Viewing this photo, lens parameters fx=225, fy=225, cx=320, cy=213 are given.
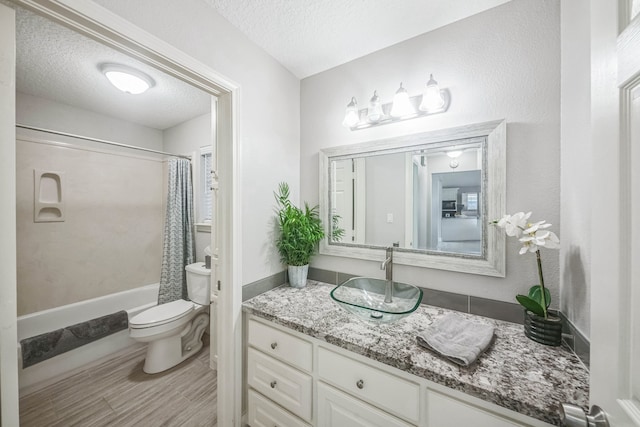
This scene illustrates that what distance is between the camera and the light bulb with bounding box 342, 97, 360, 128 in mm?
1525

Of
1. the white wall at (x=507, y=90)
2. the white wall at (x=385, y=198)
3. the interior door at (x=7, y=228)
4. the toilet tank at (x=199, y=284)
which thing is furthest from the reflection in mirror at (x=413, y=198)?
the interior door at (x=7, y=228)

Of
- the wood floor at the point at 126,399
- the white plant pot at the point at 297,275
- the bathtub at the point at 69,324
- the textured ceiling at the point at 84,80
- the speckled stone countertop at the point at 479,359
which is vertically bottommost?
the wood floor at the point at 126,399

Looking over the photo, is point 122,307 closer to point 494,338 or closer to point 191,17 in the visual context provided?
point 191,17

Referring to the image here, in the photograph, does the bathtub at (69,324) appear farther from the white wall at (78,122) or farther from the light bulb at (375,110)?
the light bulb at (375,110)

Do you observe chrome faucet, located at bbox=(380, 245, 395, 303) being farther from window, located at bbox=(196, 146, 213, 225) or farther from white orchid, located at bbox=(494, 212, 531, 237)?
window, located at bbox=(196, 146, 213, 225)

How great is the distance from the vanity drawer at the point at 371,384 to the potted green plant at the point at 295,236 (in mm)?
615

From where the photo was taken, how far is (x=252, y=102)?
4.80ft

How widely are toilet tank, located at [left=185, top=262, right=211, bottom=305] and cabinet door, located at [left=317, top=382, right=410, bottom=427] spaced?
62.8 inches

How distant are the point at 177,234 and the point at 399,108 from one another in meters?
2.50

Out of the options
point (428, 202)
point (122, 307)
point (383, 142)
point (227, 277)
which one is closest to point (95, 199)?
point (122, 307)

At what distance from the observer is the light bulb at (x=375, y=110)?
144 centimetres

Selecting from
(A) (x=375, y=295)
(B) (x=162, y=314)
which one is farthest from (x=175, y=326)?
(A) (x=375, y=295)

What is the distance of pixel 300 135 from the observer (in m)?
1.85

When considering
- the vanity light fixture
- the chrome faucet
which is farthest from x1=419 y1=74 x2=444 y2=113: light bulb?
the chrome faucet
